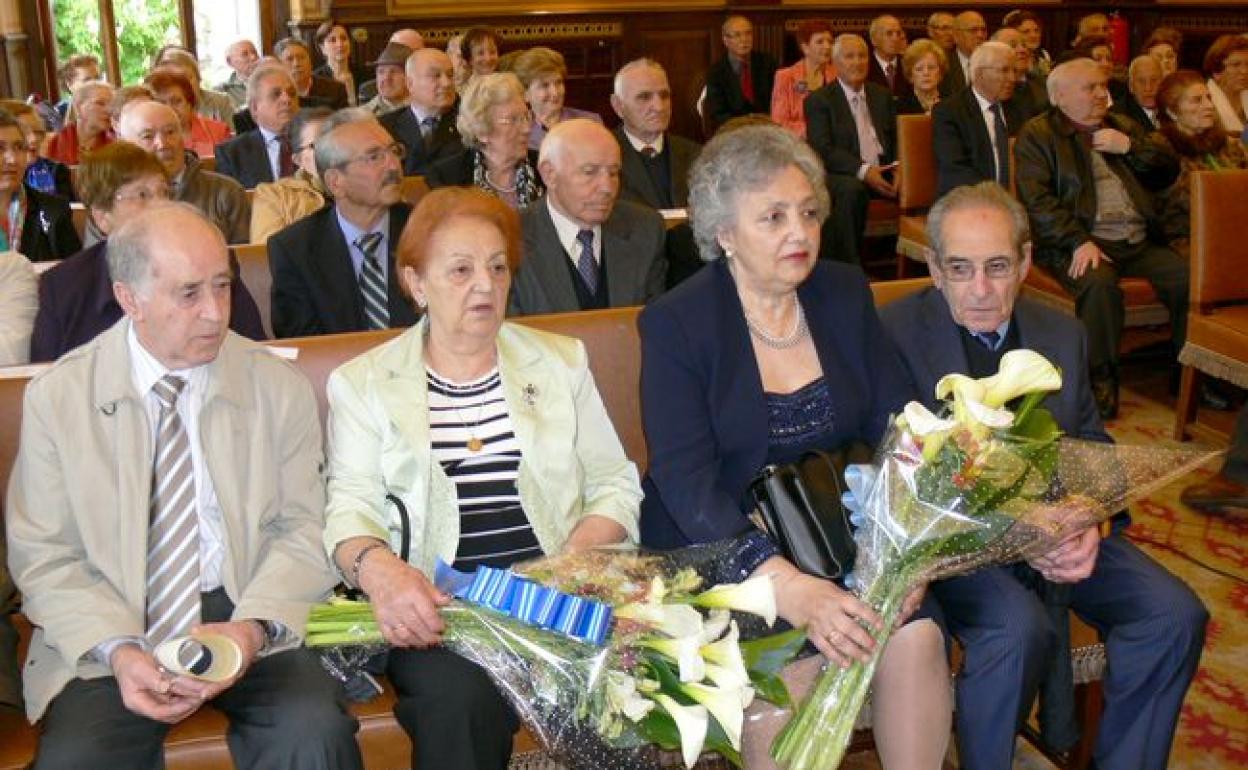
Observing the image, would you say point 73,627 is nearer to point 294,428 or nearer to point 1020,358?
point 294,428

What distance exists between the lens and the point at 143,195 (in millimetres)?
3539

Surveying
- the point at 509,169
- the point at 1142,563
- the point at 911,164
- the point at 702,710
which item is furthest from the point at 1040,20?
the point at 702,710

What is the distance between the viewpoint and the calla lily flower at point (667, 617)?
77.6 inches

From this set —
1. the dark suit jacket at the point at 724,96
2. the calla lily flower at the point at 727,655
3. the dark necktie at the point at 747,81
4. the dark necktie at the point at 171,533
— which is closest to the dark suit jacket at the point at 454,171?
the dark necktie at the point at 171,533

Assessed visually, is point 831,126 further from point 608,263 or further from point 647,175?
point 608,263

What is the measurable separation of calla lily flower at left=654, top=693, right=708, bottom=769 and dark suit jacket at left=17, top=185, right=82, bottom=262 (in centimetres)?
323

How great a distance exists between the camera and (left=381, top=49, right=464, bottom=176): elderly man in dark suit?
20.2ft

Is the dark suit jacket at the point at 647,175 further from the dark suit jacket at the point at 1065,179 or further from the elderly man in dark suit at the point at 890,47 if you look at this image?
the elderly man in dark suit at the point at 890,47

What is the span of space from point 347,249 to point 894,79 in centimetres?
627

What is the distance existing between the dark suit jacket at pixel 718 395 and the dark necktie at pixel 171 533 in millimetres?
863

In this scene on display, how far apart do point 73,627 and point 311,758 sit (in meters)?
0.46

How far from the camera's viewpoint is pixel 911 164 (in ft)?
20.0

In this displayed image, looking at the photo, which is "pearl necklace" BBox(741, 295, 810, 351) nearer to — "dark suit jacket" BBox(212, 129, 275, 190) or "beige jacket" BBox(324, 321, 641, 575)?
"beige jacket" BBox(324, 321, 641, 575)

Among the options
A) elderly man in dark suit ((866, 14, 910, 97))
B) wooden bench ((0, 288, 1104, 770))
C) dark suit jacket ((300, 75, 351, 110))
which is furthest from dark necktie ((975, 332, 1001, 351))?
elderly man in dark suit ((866, 14, 910, 97))
